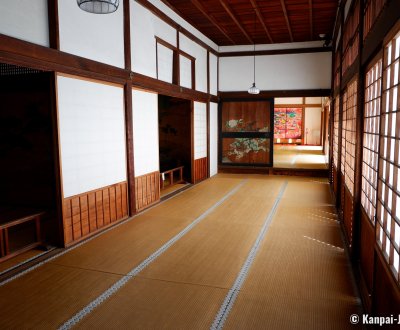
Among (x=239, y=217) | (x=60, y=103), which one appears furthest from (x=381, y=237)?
(x=60, y=103)

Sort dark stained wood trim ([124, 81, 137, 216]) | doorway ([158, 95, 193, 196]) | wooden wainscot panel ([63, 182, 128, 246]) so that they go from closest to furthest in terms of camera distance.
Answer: wooden wainscot panel ([63, 182, 128, 246]) < dark stained wood trim ([124, 81, 137, 216]) < doorway ([158, 95, 193, 196])

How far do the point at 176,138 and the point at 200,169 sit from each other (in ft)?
3.39

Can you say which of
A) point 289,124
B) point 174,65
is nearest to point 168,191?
point 174,65

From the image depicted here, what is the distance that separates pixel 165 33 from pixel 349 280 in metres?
5.20

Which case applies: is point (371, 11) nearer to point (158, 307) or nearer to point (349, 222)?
point (349, 222)

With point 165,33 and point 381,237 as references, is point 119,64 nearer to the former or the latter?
point 165,33

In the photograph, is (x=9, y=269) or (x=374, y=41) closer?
(x=374, y=41)

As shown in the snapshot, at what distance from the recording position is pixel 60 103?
12.6 ft

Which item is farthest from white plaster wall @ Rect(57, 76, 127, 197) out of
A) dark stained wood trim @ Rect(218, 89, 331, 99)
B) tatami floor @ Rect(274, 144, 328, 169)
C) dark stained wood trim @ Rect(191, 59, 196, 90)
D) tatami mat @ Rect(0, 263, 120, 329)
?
tatami floor @ Rect(274, 144, 328, 169)

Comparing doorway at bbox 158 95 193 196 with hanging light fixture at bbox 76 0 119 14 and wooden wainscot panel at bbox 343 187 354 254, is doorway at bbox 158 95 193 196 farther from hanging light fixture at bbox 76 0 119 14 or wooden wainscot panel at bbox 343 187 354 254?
hanging light fixture at bbox 76 0 119 14

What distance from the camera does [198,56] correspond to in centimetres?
837

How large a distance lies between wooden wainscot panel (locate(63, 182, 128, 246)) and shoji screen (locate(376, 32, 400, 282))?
→ 125 inches

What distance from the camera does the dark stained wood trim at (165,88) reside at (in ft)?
17.9

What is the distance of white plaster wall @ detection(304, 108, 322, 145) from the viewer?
1903 centimetres
